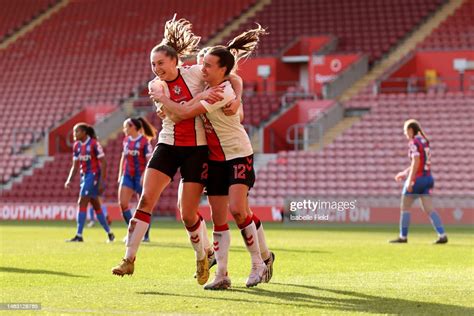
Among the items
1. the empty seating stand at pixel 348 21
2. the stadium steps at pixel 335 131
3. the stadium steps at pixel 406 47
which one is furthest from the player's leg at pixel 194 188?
the empty seating stand at pixel 348 21

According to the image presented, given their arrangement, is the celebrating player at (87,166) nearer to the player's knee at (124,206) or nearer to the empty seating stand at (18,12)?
the player's knee at (124,206)

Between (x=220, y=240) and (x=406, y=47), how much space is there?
2624 cm

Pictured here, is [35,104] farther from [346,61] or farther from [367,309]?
[367,309]

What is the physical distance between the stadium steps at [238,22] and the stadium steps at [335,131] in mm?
7946

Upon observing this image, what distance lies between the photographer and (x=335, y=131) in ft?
104

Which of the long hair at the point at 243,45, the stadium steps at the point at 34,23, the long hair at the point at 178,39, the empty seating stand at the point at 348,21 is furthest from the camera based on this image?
the stadium steps at the point at 34,23

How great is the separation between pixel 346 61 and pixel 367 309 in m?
27.6

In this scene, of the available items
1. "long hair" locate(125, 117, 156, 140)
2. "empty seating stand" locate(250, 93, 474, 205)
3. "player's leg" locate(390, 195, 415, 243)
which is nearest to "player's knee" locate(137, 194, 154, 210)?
"long hair" locate(125, 117, 156, 140)

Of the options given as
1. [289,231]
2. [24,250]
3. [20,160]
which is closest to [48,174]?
[20,160]

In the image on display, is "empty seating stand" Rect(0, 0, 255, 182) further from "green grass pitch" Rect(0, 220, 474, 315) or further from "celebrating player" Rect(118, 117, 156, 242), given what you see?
"green grass pitch" Rect(0, 220, 474, 315)

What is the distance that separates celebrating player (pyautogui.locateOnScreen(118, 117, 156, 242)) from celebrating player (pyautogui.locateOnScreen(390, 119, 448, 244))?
422 centimetres

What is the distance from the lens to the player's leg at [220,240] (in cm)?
912

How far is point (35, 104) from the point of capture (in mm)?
37906

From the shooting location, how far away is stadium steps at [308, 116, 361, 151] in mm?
31234
